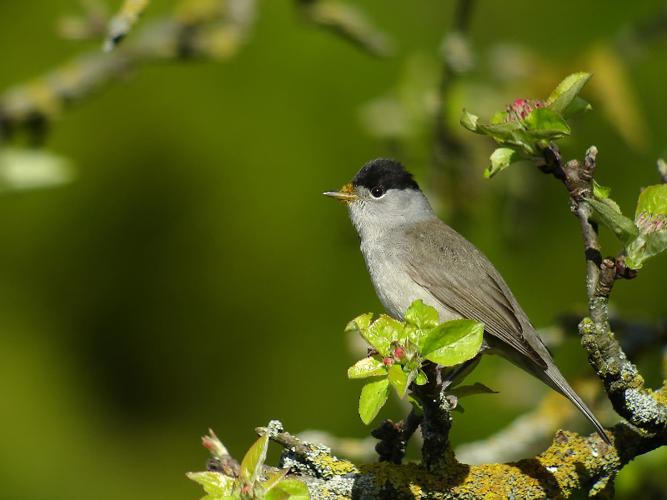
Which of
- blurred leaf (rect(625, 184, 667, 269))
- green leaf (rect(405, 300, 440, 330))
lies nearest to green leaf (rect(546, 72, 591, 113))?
blurred leaf (rect(625, 184, 667, 269))

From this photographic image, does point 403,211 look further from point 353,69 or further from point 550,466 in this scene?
point 550,466

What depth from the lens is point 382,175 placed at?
402 centimetres

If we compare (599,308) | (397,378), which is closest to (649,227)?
(599,308)

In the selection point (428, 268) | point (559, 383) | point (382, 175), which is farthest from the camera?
point (382, 175)

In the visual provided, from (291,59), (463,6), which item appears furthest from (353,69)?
(463,6)

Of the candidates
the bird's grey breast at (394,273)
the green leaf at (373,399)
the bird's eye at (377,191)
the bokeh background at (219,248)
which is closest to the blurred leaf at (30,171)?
the bokeh background at (219,248)

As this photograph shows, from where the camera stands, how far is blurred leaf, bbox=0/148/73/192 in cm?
315

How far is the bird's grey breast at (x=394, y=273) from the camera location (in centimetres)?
348

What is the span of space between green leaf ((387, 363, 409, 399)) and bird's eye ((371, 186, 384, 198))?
212cm

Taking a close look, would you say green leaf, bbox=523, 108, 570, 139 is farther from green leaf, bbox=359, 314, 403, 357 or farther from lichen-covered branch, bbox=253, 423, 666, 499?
lichen-covered branch, bbox=253, 423, 666, 499

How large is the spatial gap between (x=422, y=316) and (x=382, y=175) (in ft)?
6.63

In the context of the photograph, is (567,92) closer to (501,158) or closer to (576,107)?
(576,107)

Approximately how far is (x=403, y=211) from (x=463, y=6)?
1.07 meters

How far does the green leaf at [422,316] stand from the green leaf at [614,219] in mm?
456
